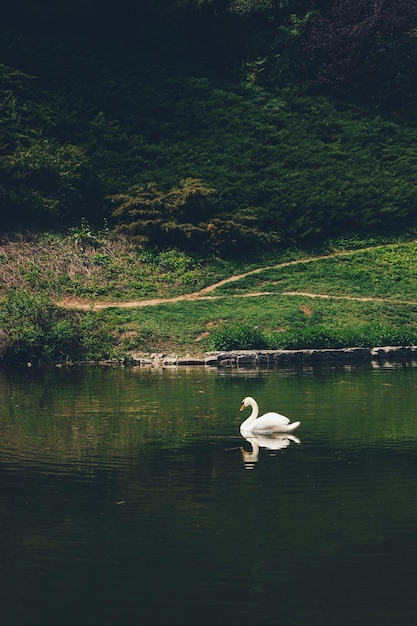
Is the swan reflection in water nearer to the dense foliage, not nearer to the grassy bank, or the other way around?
the grassy bank

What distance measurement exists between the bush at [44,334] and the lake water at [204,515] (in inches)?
447

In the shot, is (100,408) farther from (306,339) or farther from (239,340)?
(306,339)

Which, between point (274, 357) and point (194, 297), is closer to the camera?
point (274, 357)

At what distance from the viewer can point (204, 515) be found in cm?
1512

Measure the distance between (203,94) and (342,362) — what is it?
20.8m

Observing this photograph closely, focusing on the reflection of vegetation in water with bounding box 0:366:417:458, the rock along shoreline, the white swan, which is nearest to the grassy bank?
the rock along shoreline

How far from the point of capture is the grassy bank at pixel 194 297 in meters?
38.6

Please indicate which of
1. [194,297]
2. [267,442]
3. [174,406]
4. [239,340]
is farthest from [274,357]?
[267,442]

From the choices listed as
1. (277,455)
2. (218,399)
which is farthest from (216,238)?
(277,455)

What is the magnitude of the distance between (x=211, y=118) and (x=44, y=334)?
17988 millimetres

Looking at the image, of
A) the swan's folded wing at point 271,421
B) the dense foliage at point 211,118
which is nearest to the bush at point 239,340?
the dense foliage at point 211,118

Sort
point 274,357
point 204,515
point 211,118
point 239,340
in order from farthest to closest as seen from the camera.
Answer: point 211,118 < point 239,340 < point 274,357 < point 204,515

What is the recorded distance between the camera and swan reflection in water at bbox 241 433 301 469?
65.1 ft

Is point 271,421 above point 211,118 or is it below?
below
